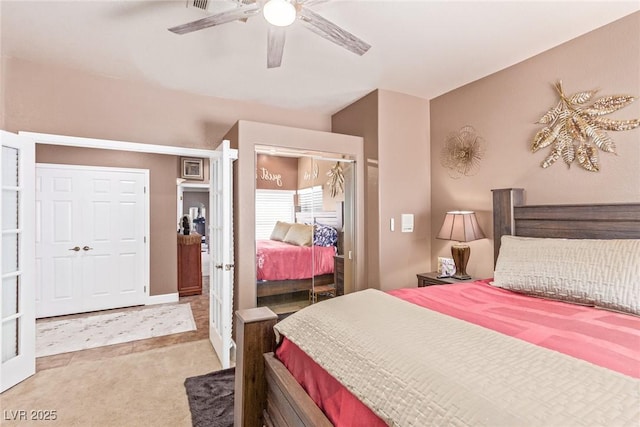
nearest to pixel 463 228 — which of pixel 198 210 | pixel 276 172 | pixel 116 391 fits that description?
pixel 276 172

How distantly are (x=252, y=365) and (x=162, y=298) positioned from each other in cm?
363

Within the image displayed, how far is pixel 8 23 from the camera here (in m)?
2.30

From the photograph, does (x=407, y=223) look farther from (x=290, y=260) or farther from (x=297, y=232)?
(x=290, y=260)

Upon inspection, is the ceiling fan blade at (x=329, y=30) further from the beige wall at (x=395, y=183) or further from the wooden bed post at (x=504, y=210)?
the wooden bed post at (x=504, y=210)

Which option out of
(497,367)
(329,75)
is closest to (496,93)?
(329,75)

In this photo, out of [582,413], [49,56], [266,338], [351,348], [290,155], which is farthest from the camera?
[290,155]

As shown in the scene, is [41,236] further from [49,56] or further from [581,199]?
[581,199]

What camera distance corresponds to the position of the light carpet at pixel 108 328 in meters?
3.11

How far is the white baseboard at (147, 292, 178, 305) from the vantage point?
4434 millimetres

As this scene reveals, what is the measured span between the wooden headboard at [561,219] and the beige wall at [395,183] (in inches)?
37.7

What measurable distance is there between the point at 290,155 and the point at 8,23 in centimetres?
238

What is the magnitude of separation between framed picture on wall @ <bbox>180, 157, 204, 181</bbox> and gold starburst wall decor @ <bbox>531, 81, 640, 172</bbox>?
426 cm

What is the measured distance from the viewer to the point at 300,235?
11.1 feet

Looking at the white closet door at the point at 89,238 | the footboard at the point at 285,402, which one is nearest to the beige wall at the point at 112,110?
the white closet door at the point at 89,238
